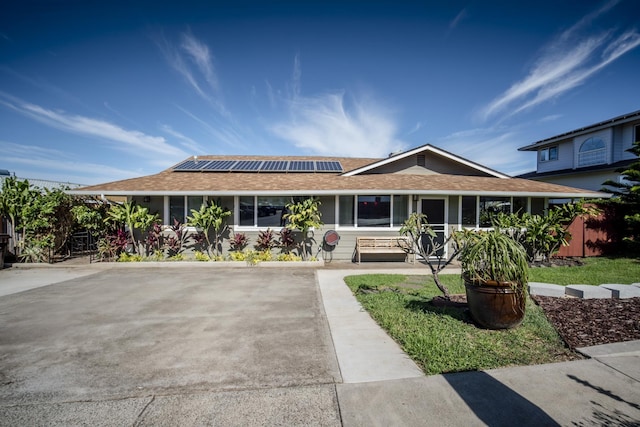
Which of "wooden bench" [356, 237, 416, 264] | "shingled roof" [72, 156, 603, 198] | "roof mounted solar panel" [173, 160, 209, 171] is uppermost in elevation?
"roof mounted solar panel" [173, 160, 209, 171]

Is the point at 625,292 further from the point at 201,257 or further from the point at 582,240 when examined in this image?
the point at 201,257

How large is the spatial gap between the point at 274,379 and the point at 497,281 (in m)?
3.28

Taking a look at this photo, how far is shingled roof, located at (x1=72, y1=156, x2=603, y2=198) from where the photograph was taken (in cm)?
1001

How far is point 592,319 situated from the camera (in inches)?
178

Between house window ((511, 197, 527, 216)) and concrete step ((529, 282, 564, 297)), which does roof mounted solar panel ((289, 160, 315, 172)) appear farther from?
concrete step ((529, 282, 564, 297))

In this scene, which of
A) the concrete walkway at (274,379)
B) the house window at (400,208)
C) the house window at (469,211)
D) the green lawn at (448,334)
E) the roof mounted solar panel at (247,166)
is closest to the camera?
the concrete walkway at (274,379)

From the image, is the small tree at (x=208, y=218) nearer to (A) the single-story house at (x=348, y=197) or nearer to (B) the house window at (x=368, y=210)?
(A) the single-story house at (x=348, y=197)

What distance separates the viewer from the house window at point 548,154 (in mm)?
20281

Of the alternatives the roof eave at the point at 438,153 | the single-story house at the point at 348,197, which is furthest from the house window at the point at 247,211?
the roof eave at the point at 438,153

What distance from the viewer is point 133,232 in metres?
10.6

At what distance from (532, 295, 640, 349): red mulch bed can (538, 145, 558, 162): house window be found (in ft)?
62.9

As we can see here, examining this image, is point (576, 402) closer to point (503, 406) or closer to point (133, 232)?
point (503, 406)

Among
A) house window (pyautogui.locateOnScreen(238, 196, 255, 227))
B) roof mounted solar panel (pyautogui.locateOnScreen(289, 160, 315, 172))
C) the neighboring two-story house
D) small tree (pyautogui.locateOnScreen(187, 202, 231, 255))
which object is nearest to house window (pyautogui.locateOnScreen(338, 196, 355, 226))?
roof mounted solar panel (pyautogui.locateOnScreen(289, 160, 315, 172))

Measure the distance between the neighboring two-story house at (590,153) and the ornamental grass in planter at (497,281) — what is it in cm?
1627
